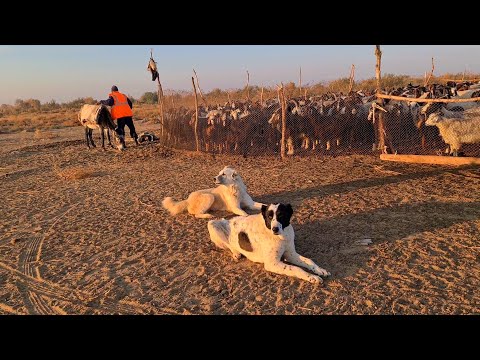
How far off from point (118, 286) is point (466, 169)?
8.43m

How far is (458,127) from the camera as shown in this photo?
31.4 feet

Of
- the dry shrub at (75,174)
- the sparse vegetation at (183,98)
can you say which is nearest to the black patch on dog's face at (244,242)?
the dry shrub at (75,174)

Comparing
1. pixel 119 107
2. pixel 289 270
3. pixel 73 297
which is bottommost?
pixel 73 297

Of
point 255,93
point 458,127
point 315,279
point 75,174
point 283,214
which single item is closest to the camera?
point 315,279

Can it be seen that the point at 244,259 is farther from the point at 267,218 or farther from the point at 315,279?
the point at 315,279

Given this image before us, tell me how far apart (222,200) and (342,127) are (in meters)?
6.54

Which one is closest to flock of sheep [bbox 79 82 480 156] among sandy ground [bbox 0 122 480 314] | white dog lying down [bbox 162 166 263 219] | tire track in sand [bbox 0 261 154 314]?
sandy ground [bbox 0 122 480 314]

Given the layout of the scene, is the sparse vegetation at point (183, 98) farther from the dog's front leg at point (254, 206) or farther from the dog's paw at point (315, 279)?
the dog's paw at point (315, 279)

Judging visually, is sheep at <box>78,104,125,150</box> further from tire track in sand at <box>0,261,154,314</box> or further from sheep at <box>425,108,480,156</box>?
sheep at <box>425,108,480,156</box>

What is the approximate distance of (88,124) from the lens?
15.8 meters

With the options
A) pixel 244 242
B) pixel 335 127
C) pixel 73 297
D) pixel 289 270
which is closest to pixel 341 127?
pixel 335 127

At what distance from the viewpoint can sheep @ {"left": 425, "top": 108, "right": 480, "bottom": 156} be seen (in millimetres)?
9398

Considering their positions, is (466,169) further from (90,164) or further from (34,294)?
(90,164)

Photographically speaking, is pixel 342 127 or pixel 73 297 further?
pixel 342 127
